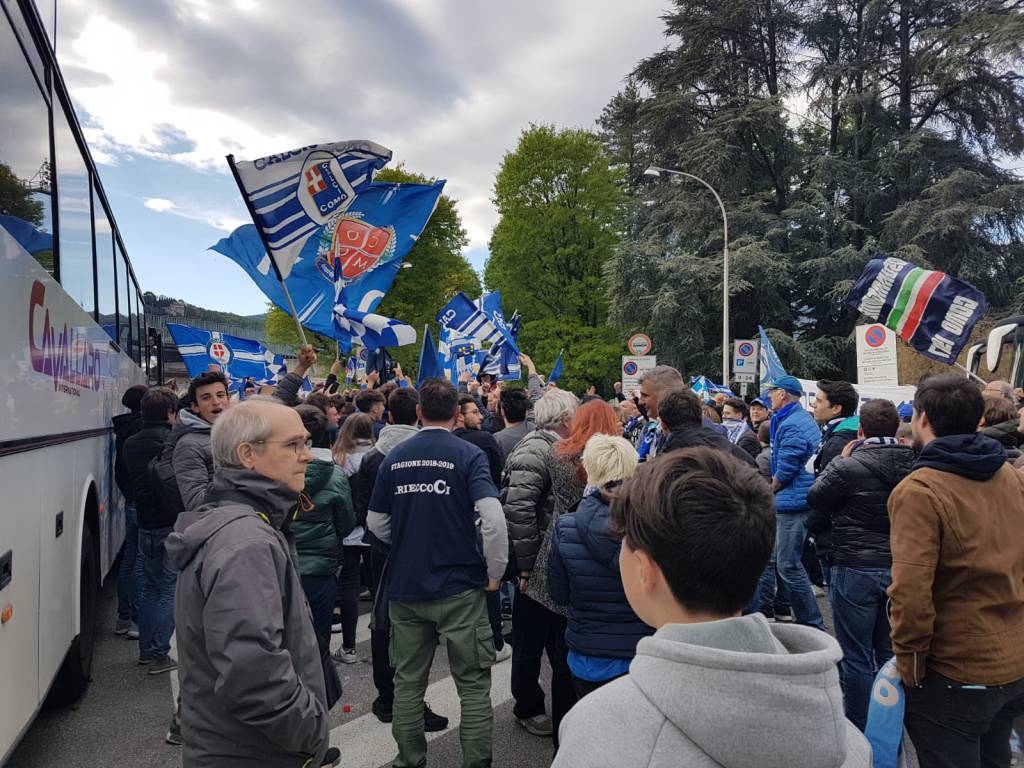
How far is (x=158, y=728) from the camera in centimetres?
432

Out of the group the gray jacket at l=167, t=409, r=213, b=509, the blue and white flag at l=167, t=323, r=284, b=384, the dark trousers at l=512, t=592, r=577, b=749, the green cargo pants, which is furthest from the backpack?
the blue and white flag at l=167, t=323, r=284, b=384

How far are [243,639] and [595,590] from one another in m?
1.64

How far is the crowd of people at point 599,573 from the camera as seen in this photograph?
1161 mm

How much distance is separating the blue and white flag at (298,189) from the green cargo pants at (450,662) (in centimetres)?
312

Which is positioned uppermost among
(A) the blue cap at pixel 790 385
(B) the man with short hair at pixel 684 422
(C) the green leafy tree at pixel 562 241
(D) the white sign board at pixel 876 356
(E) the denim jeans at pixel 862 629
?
(C) the green leafy tree at pixel 562 241

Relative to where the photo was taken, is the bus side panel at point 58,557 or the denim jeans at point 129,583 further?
the denim jeans at point 129,583

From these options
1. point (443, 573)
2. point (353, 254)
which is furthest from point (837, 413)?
point (353, 254)

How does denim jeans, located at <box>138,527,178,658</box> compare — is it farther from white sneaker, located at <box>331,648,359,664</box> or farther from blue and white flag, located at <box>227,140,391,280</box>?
blue and white flag, located at <box>227,140,391,280</box>

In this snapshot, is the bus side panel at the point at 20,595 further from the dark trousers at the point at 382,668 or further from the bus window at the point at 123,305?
the bus window at the point at 123,305

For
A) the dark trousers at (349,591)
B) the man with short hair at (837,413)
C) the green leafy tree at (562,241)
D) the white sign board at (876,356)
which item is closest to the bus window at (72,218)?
the dark trousers at (349,591)

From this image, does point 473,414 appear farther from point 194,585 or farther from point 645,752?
point 645,752

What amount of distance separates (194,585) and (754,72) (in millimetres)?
28997

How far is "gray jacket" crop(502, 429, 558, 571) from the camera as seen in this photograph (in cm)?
408

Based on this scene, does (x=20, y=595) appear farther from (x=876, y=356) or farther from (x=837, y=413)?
(x=876, y=356)
